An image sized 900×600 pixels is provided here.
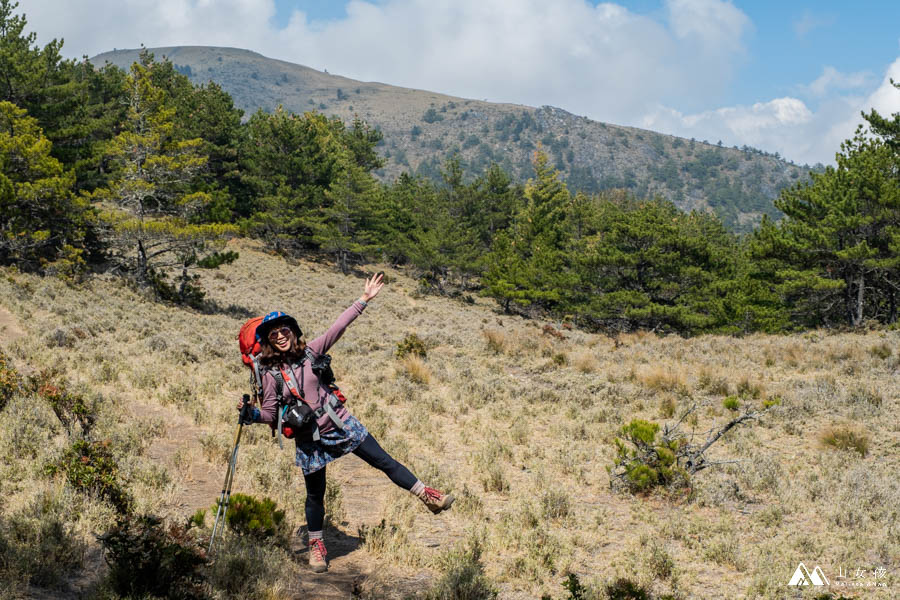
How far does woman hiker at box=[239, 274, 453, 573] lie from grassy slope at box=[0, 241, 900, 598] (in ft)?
2.17

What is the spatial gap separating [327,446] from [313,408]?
34 centimetres

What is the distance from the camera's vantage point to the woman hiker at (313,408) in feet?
13.7

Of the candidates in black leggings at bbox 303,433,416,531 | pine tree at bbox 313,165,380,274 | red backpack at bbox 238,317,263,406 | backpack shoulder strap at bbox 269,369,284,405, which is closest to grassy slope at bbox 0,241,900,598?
black leggings at bbox 303,433,416,531

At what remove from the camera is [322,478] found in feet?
14.5

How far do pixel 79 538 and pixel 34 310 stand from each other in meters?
13.6

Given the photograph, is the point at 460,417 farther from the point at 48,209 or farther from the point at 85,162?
the point at 85,162

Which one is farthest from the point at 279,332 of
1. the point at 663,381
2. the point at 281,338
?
the point at 663,381

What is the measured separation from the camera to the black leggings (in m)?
4.37

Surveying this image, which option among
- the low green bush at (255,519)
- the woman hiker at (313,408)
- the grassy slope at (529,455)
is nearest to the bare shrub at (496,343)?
the grassy slope at (529,455)

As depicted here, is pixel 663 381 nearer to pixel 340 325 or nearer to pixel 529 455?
pixel 529 455

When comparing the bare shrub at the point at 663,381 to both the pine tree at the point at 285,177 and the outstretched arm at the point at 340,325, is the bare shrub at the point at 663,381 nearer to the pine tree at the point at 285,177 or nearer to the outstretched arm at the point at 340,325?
the outstretched arm at the point at 340,325

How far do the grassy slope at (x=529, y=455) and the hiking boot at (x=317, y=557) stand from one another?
10 centimetres

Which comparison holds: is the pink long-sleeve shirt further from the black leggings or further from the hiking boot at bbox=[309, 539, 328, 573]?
the hiking boot at bbox=[309, 539, 328, 573]

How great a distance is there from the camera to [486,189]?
2096 inches
